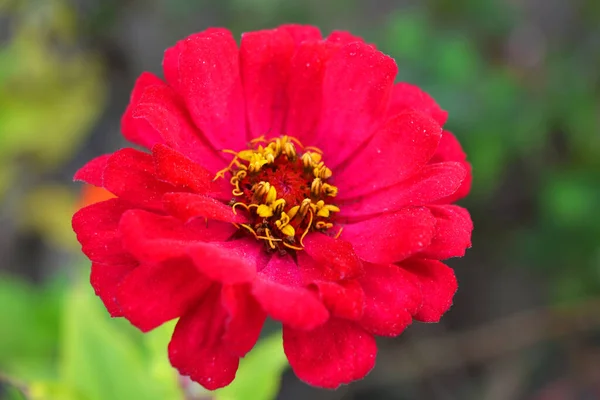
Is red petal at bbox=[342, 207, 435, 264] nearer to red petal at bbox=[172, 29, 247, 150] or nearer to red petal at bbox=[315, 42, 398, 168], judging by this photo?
red petal at bbox=[315, 42, 398, 168]

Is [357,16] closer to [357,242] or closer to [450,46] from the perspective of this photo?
[450,46]

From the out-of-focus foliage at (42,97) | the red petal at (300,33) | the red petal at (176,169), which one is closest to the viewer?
the red petal at (176,169)

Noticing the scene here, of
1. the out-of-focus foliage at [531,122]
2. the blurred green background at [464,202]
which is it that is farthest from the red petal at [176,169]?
the out-of-focus foliage at [531,122]

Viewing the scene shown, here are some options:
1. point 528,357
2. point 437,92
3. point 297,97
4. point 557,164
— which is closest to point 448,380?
point 528,357

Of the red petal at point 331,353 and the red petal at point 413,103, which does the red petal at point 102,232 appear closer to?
the red petal at point 331,353

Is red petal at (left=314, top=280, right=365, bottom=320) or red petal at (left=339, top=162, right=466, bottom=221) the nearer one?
red petal at (left=314, top=280, right=365, bottom=320)

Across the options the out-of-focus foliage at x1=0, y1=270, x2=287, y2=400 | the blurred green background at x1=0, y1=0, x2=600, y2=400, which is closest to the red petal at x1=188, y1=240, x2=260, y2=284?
the out-of-focus foliage at x1=0, y1=270, x2=287, y2=400
